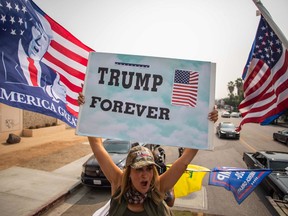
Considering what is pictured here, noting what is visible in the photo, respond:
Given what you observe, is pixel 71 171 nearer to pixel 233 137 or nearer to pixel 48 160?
pixel 48 160

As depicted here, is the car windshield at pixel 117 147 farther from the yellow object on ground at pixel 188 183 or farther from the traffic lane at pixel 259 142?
the traffic lane at pixel 259 142

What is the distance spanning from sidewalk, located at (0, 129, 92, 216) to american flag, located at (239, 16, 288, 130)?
20.3ft

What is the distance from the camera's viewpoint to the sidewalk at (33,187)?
260 inches

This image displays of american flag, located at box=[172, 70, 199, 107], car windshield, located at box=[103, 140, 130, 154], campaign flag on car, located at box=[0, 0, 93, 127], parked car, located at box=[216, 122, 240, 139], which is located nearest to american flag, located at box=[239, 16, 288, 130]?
american flag, located at box=[172, 70, 199, 107]

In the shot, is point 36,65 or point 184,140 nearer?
point 184,140

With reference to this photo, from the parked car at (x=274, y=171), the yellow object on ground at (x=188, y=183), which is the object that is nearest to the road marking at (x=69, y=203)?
the yellow object on ground at (x=188, y=183)

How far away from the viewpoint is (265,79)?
3885 mm

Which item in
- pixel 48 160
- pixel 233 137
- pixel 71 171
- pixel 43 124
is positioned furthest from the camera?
pixel 233 137

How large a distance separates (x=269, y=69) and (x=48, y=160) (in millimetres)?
11174

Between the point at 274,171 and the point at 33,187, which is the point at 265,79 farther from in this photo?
the point at 33,187

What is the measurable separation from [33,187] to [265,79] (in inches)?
315

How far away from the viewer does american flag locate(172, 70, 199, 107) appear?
2641mm

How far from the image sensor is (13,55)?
3.48 m

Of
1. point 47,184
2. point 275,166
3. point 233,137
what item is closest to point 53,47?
point 47,184
